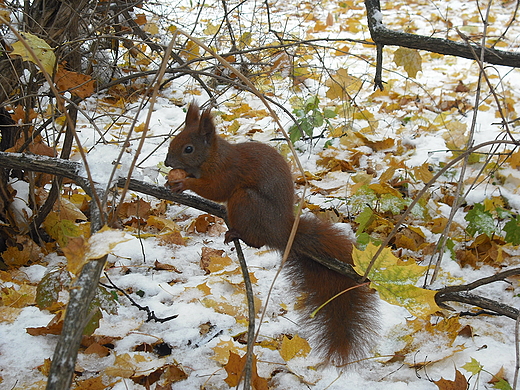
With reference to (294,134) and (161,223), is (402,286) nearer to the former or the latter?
(161,223)

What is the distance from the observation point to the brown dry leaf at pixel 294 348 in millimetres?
1465

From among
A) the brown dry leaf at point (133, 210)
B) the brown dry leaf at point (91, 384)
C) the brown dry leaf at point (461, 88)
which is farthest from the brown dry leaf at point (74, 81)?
the brown dry leaf at point (461, 88)

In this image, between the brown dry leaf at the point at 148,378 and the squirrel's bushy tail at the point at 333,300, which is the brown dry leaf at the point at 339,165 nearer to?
the squirrel's bushy tail at the point at 333,300

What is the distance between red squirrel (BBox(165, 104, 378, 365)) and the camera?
1464 mm

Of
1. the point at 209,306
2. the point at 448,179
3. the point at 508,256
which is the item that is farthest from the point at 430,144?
the point at 209,306

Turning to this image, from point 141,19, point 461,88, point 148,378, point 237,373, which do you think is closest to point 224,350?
point 237,373

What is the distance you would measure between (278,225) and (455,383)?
697 millimetres

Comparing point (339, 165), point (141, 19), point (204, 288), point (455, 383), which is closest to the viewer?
point (455, 383)

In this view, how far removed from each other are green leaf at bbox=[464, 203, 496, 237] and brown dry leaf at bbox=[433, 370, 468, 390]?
34.8 inches

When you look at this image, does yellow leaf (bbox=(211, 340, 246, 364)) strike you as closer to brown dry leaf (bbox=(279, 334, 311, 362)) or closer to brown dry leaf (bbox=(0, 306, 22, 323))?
brown dry leaf (bbox=(279, 334, 311, 362))

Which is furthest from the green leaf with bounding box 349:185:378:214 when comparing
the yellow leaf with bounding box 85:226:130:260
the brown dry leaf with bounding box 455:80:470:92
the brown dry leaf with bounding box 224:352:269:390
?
the brown dry leaf with bounding box 455:80:470:92

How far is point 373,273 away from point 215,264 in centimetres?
98

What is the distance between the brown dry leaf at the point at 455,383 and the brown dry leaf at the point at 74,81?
1.51 metres

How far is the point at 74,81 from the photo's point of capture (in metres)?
1.71
